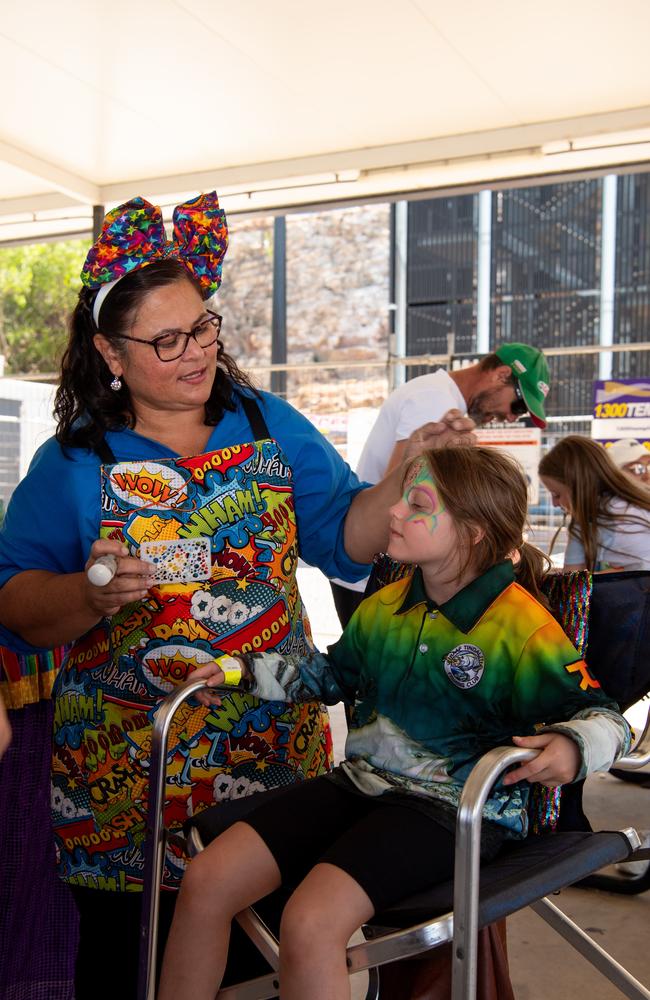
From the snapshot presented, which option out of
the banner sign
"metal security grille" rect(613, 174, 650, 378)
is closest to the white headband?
the banner sign

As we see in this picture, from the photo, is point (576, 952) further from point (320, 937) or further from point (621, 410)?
point (621, 410)

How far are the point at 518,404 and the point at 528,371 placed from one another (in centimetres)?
12

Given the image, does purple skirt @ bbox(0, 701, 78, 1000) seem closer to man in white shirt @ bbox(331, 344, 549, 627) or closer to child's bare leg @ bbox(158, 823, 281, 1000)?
child's bare leg @ bbox(158, 823, 281, 1000)

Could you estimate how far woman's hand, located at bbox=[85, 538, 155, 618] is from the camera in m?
1.47

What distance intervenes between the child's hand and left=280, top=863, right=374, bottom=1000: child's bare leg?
0.91 feet

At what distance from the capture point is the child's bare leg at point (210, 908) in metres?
1.41

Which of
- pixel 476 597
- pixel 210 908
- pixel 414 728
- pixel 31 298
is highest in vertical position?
pixel 31 298

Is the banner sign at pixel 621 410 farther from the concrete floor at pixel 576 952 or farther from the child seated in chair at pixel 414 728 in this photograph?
the child seated in chair at pixel 414 728

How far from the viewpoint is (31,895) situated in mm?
2102

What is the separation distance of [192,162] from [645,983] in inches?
186

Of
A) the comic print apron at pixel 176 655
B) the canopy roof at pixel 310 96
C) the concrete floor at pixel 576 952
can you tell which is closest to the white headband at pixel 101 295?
the comic print apron at pixel 176 655

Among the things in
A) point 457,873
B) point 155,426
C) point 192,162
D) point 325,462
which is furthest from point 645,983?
point 192,162

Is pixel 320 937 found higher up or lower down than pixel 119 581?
lower down

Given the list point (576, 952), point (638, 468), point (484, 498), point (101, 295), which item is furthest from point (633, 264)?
point (101, 295)
